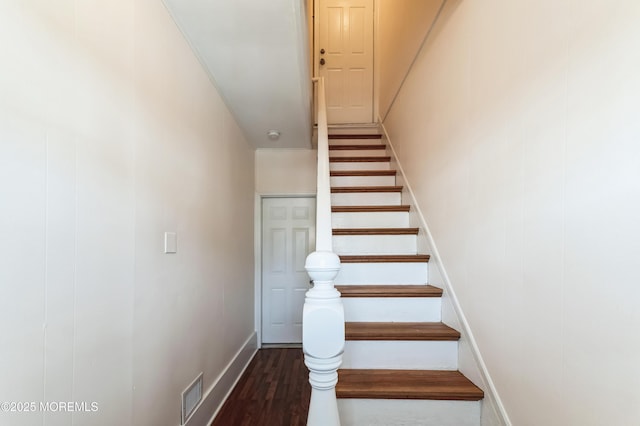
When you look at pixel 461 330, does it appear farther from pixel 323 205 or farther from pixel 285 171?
pixel 285 171

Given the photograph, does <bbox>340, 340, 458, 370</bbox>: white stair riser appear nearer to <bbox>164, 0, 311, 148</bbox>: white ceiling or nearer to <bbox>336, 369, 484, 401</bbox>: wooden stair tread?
<bbox>336, 369, 484, 401</bbox>: wooden stair tread

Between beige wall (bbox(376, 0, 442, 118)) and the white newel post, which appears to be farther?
beige wall (bbox(376, 0, 442, 118))

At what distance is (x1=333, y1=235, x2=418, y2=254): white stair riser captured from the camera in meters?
2.41

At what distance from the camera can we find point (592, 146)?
85cm

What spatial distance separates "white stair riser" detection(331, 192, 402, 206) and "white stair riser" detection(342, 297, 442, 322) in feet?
3.67

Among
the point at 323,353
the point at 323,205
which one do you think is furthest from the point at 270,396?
the point at 323,353

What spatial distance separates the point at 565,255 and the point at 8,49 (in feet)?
4.87

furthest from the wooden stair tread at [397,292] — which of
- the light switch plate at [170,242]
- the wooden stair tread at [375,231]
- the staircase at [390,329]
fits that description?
the light switch plate at [170,242]

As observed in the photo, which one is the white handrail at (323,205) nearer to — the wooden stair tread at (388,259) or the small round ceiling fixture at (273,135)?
the wooden stair tread at (388,259)

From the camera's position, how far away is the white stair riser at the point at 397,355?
5.49 feet

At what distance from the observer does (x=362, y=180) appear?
3.15 meters

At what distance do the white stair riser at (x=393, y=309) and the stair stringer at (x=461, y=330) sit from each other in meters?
0.07

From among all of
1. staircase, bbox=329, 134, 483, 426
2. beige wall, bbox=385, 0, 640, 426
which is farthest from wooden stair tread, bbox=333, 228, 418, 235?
beige wall, bbox=385, 0, 640, 426

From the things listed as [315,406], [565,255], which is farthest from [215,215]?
[565,255]
